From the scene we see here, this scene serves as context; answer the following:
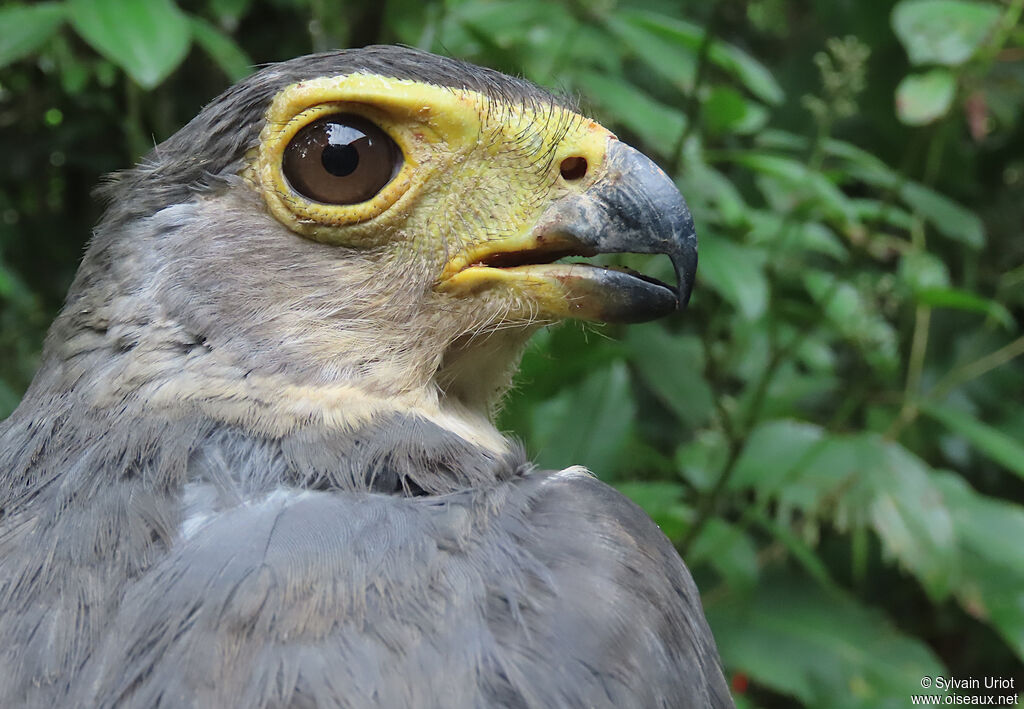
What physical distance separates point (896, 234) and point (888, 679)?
2546mm

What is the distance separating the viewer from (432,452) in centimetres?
167

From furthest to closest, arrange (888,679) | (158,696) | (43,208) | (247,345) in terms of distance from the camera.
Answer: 1. (43,208)
2. (888,679)
3. (247,345)
4. (158,696)

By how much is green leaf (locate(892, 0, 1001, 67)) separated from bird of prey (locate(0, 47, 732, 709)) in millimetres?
1621

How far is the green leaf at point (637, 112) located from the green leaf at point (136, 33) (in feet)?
4.52

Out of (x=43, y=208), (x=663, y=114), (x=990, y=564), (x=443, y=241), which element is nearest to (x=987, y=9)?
(x=663, y=114)

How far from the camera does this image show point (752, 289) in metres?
2.99

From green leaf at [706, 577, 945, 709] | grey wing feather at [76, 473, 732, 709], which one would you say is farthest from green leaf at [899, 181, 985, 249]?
grey wing feather at [76, 473, 732, 709]

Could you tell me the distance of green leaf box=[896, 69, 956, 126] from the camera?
3.12 metres

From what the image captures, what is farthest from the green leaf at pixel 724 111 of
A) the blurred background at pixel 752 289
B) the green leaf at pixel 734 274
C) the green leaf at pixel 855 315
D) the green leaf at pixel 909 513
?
the green leaf at pixel 909 513

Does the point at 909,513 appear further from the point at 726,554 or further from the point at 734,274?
the point at 734,274

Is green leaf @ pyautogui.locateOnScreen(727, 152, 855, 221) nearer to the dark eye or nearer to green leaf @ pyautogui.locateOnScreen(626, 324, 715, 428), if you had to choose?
green leaf @ pyautogui.locateOnScreen(626, 324, 715, 428)

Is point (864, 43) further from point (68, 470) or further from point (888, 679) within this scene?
point (68, 470)

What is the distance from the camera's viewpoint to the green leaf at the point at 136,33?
8.02 feet

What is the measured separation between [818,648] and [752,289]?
1592 mm
